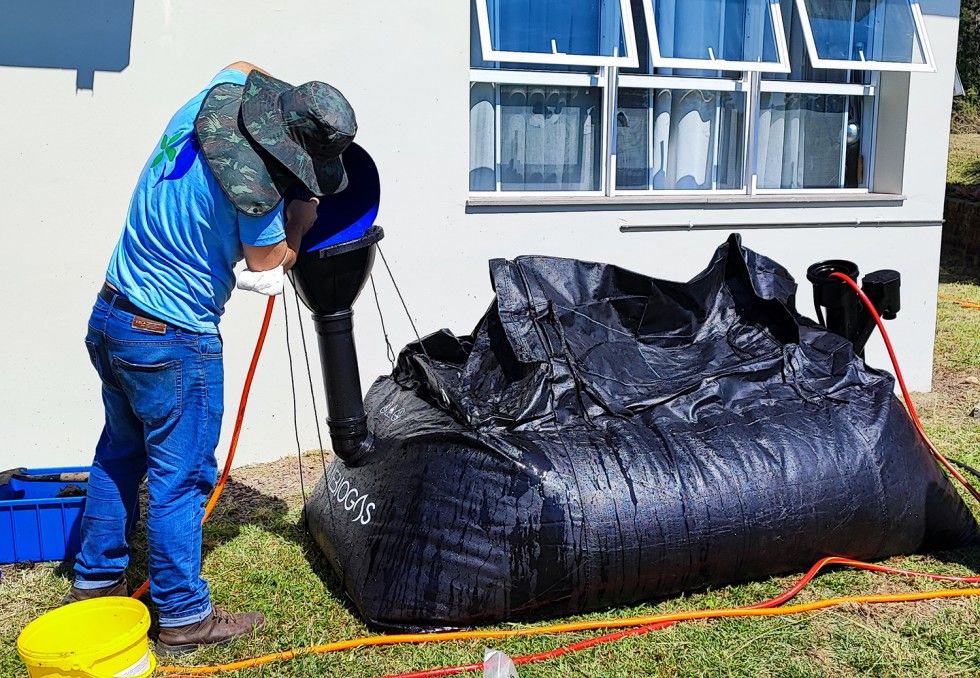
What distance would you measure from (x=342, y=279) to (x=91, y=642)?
1.28 metres

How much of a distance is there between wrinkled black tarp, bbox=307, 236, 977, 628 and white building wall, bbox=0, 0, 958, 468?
1305 mm

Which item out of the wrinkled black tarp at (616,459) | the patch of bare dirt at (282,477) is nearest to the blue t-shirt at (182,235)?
the wrinkled black tarp at (616,459)

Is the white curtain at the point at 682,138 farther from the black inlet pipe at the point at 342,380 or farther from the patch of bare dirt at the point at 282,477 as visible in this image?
the black inlet pipe at the point at 342,380

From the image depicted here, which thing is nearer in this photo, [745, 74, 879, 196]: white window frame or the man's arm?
the man's arm

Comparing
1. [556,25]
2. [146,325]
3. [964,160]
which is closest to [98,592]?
[146,325]

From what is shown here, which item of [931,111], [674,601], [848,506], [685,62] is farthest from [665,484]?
[931,111]

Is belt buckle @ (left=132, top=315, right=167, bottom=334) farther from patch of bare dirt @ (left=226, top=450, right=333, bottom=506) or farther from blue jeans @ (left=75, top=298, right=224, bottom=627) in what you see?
patch of bare dirt @ (left=226, top=450, right=333, bottom=506)

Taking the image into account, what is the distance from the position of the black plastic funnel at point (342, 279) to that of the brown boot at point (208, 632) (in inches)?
24.6

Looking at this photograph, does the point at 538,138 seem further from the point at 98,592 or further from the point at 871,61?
the point at 98,592

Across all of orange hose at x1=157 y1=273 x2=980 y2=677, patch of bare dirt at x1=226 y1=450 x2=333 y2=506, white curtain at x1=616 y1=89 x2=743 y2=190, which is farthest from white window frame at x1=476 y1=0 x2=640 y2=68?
orange hose at x1=157 y1=273 x2=980 y2=677

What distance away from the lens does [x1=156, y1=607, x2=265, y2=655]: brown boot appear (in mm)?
3043

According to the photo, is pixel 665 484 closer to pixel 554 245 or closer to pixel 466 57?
pixel 554 245

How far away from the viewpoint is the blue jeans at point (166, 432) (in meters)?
2.89

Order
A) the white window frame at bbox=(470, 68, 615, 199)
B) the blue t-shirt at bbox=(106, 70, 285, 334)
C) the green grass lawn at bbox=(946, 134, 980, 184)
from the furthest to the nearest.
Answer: the green grass lawn at bbox=(946, 134, 980, 184) → the white window frame at bbox=(470, 68, 615, 199) → the blue t-shirt at bbox=(106, 70, 285, 334)
